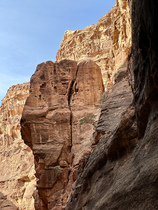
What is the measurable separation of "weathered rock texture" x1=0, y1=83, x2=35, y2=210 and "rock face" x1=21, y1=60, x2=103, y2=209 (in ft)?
72.2

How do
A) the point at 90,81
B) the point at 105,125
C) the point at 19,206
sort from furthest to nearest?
the point at 19,206 < the point at 90,81 < the point at 105,125

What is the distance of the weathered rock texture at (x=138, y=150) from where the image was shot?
188 inches

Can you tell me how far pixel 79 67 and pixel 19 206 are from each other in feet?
89.6

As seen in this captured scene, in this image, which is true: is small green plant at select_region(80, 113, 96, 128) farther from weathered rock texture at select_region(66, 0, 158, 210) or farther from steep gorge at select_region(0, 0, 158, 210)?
weathered rock texture at select_region(66, 0, 158, 210)

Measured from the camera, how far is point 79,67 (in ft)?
66.7

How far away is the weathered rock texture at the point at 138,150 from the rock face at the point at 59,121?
27.0 ft

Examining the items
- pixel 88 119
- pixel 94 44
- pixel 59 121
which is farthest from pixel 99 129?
pixel 94 44

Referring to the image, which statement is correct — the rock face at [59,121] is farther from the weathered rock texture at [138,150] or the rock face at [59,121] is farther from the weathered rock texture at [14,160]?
the weathered rock texture at [14,160]

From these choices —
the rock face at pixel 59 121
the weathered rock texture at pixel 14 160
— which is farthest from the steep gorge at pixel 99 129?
the weathered rock texture at pixel 14 160

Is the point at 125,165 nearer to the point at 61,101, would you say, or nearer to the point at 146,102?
the point at 146,102

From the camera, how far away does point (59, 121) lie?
60.2 feet

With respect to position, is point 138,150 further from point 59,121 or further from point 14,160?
point 14,160

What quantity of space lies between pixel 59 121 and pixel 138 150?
41.1ft

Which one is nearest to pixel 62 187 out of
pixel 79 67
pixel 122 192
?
pixel 79 67
